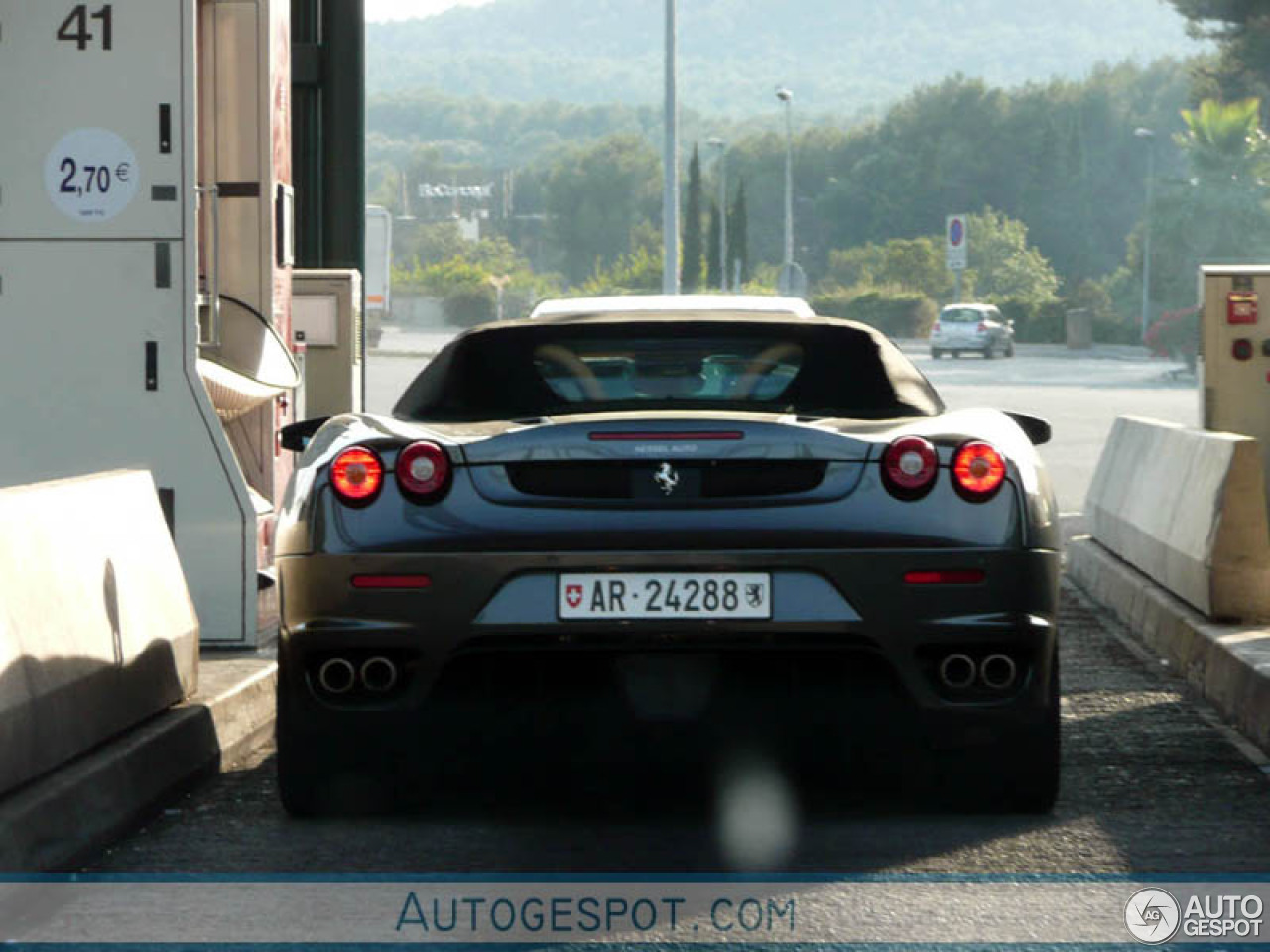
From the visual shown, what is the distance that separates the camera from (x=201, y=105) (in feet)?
34.9

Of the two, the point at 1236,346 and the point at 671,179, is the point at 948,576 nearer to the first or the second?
the point at 1236,346

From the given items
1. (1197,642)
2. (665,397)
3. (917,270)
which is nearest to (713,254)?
(917,270)

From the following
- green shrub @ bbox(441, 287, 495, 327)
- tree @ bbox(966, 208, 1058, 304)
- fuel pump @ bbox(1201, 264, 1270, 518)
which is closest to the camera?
fuel pump @ bbox(1201, 264, 1270, 518)

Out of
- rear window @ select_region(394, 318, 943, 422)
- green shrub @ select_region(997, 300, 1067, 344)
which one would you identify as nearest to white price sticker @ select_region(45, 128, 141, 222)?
rear window @ select_region(394, 318, 943, 422)

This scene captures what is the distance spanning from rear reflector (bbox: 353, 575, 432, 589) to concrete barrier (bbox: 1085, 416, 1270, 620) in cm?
430

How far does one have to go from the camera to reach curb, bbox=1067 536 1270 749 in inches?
285

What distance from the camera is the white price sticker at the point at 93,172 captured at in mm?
8625

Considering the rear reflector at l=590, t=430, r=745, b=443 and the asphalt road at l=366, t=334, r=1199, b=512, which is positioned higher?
the rear reflector at l=590, t=430, r=745, b=443

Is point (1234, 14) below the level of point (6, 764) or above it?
above

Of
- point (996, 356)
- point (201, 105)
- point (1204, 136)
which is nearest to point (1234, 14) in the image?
point (1204, 136)

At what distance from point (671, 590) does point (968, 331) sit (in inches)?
2369

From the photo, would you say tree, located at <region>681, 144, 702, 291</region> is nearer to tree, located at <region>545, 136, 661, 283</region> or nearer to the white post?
the white post

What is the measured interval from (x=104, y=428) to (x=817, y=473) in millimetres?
4078

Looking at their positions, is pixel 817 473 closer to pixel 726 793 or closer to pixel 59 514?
pixel 726 793
